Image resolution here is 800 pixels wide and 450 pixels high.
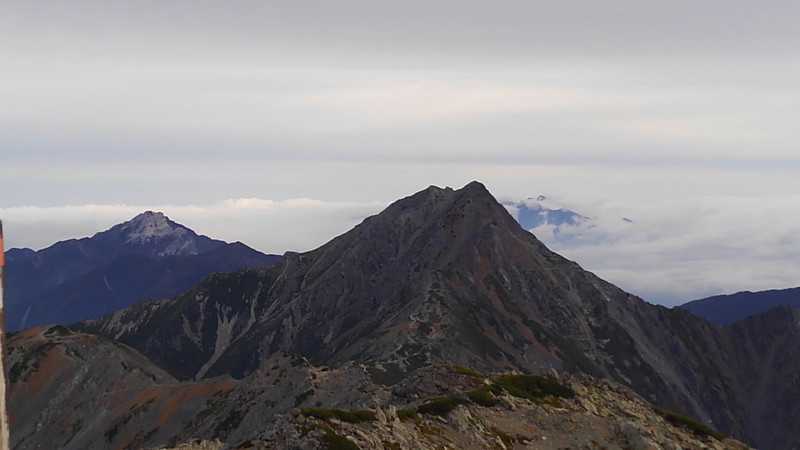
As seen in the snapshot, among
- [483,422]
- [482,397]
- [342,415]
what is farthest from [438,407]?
[342,415]

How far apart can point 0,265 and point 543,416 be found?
214ft

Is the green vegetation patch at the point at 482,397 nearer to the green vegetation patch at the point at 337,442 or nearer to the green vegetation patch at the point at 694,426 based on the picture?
the green vegetation patch at the point at 337,442

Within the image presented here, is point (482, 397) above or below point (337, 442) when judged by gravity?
above

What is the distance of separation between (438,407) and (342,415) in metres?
12.2

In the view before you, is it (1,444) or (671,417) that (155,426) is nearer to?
(671,417)

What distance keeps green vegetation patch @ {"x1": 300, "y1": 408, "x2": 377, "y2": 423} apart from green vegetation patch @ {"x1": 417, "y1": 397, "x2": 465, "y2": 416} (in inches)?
324

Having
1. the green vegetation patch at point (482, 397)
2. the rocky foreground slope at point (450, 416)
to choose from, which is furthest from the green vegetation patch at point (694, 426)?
the green vegetation patch at point (482, 397)

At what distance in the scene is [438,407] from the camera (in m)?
67.0

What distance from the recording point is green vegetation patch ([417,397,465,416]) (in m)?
66.6

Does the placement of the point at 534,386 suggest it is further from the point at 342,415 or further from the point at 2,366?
the point at 2,366

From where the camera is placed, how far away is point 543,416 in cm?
7325

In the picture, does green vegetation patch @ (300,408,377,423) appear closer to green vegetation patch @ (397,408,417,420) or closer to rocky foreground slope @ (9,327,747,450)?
rocky foreground slope @ (9,327,747,450)

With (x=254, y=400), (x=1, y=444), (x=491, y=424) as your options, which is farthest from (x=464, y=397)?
(x=254, y=400)

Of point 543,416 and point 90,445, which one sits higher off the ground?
point 543,416
